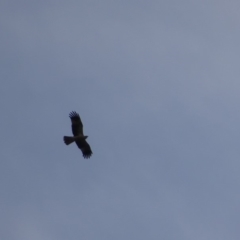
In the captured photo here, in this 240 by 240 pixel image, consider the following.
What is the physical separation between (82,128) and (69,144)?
4.39 ft

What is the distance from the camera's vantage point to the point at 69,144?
47719 millimetres

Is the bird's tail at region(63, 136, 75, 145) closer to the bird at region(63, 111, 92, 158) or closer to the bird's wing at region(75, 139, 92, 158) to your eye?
the bird at region(63, 111, 92, 158)

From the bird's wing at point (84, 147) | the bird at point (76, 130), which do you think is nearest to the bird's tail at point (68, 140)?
the bird at point (76, 130)

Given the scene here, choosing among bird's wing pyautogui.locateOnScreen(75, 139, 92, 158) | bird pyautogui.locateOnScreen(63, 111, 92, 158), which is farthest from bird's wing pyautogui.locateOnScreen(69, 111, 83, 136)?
bird's wing pyautogui.locateOnScreen(75, 139, 92, 158)

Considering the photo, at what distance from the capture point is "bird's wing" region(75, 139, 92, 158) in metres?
48.6

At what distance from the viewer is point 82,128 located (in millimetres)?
48031

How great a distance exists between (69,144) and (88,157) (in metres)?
1.86

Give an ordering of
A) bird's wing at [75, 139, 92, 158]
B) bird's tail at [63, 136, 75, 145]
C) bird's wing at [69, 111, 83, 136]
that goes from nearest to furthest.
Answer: bird's tail at [63, 136, 75, 145] < bird's wing at [69, 111, 83, 136] < bird's wing at [75, 139, 92, 158]

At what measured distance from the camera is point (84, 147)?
1927 inches

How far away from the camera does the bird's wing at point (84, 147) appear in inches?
1912

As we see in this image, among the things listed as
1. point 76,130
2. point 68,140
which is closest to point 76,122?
point 76,130

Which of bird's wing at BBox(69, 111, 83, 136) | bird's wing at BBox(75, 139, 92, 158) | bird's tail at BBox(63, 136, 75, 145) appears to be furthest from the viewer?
bird's wing at BBox(75, 139, 92, 158)

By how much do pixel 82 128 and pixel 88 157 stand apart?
211 centimetres

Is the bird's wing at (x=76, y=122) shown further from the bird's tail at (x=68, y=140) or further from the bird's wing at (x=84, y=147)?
the bird's wing at (x=84, y=147)
